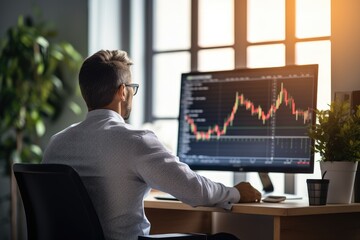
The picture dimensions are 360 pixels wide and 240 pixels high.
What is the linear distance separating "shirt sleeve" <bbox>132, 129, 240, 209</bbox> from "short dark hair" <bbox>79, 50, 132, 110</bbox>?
0.24 meters

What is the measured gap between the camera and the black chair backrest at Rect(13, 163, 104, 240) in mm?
2152

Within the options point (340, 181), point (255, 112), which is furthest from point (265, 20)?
point (340, 181)

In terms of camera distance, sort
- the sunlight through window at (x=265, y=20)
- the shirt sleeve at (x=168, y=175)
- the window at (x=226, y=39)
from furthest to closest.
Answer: the sunlight through window at (x=265, y=20), the window at (x=226, y=39), the shirt sleeve at (x=168, y=175)

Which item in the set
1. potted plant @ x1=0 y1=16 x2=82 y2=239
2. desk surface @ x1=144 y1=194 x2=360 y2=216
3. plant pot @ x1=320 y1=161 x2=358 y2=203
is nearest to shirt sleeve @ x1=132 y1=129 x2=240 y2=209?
desk surface @ x1=144 y1=194 x2=360 y2=216

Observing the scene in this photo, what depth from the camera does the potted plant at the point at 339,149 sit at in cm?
272

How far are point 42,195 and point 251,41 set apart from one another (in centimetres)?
172

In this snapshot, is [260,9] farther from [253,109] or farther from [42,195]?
[42,195]

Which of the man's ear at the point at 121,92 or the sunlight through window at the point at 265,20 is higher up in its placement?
the sunlight through window at the point at 265,20

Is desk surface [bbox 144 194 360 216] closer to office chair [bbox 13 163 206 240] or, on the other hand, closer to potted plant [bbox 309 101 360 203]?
potted plant [bbox 309 101 360 203]

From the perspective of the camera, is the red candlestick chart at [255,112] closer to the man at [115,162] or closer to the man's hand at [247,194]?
the man's hand at [247,194]

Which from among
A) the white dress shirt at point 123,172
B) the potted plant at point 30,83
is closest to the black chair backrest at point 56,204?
the white dress shirt at point 123,172

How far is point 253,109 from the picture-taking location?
303 cm

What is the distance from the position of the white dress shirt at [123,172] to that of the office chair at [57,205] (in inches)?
5.3

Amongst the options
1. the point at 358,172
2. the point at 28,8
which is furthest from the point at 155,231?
the point at 28,8
